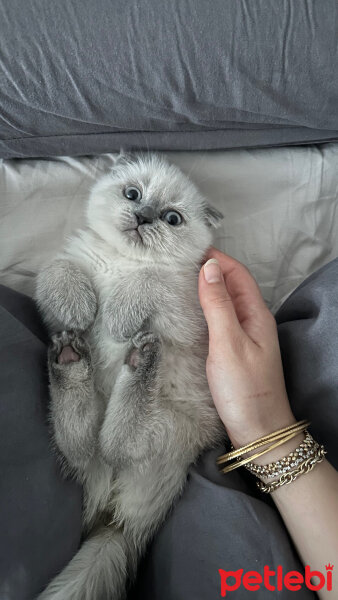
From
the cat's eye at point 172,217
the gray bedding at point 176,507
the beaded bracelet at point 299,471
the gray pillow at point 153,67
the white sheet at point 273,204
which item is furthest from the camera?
the white sheet at point 273,204

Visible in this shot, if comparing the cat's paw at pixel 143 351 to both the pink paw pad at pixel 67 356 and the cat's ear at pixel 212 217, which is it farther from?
the cat's ear at pixel 212 217

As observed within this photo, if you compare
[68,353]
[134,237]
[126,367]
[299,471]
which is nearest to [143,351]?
→ [126,367]

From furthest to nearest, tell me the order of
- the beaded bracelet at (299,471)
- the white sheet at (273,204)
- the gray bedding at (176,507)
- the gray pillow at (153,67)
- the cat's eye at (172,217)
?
the white sheet at (273,204) < the cat's eye at (172,217) < the gray pillow at (153,67) < the beaded bracelet at (299,471) < the gray bedding at (176,507)

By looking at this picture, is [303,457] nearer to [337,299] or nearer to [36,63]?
[337,299]

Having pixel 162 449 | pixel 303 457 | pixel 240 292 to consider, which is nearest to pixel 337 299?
pixel 240 292

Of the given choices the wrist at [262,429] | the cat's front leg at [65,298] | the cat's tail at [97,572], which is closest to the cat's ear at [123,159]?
the cat's front leg at [65,298]

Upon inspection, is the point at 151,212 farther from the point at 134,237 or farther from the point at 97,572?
the point at 97,572
